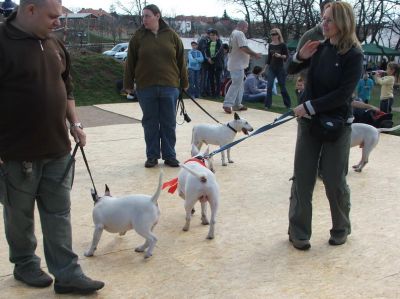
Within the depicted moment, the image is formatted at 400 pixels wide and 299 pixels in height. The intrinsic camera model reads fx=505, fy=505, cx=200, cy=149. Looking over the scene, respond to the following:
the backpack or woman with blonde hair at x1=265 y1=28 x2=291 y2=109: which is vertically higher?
woman with blonde hair at x1=265 y1=28 x2=291 y2=109

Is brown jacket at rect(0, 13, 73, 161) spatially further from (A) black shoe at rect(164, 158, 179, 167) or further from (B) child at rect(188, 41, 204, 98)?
(B) child at rect(188, 41, 204, 98)

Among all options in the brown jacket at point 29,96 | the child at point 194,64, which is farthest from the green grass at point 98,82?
the brown jacket at point 29,96

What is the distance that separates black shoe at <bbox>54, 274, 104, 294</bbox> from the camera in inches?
130

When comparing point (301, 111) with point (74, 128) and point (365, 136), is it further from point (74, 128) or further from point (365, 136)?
point (365, 136)

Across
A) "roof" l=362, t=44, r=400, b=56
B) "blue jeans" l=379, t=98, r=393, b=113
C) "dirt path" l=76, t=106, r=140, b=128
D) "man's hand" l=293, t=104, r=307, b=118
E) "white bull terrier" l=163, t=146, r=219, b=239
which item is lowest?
"dirt path" l=76, t=106, r=140, b=128

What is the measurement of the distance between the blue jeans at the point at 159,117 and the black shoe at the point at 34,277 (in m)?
3.40

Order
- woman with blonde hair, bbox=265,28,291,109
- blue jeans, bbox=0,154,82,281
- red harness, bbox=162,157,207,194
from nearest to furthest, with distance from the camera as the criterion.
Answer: blue jeans, bbox=0,154,82,281
red harness, bbox=162,157,207,194
woman with blonde hair, bbox=265,28,291,109

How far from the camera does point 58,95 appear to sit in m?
3.17

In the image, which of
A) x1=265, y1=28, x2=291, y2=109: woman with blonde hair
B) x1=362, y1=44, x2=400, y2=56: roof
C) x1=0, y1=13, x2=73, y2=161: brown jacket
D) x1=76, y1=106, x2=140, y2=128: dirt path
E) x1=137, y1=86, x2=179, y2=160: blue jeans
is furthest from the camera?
x1=362, y1=44, x2=400, y2=56: roof

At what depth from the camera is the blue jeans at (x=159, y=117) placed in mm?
6621

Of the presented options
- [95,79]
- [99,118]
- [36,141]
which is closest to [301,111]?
[36,141]

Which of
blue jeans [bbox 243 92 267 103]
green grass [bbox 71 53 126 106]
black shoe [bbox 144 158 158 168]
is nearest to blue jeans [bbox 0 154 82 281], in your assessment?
black shoe [bbox 144 158 158 168]

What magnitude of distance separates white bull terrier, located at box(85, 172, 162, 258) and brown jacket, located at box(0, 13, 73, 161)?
A: 2.48 ft

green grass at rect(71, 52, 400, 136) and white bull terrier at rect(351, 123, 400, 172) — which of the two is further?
green grass at rect(71, 52, 400, 136)
